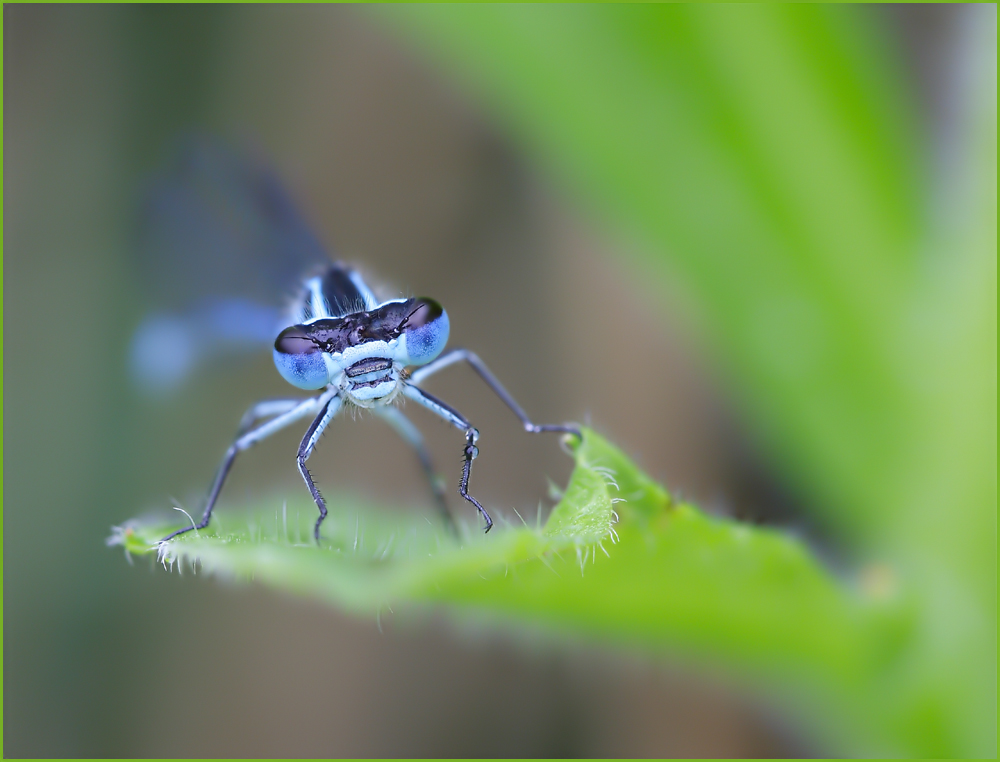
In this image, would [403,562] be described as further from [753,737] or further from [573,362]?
[573,362]

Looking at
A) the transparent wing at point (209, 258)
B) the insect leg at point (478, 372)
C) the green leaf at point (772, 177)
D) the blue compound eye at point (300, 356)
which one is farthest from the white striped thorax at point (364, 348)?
the green leaf at point (772, 177)

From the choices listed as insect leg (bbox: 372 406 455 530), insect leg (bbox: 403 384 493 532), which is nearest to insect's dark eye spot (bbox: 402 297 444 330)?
insect leg (bbox: 403 384 493 532)

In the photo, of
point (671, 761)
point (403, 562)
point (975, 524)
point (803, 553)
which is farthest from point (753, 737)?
point (403, 562)

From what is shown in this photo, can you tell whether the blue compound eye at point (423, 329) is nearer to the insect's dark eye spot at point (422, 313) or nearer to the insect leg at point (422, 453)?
the insect's dark eye spot at point (422, 313)

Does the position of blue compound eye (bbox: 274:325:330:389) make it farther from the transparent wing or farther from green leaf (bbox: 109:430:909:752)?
the transparent wing

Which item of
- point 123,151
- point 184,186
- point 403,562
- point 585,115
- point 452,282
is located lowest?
point 403,562

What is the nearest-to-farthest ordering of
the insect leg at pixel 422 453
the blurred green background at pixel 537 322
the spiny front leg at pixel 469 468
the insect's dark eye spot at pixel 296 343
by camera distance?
the spiny front leg at pixel 469 468, the insect's dark eye spot at pixel 296 343, the insect leg at pixel 422 453, the blurred green background at pixel 537 322

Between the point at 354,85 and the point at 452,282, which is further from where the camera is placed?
the point at 354,85
